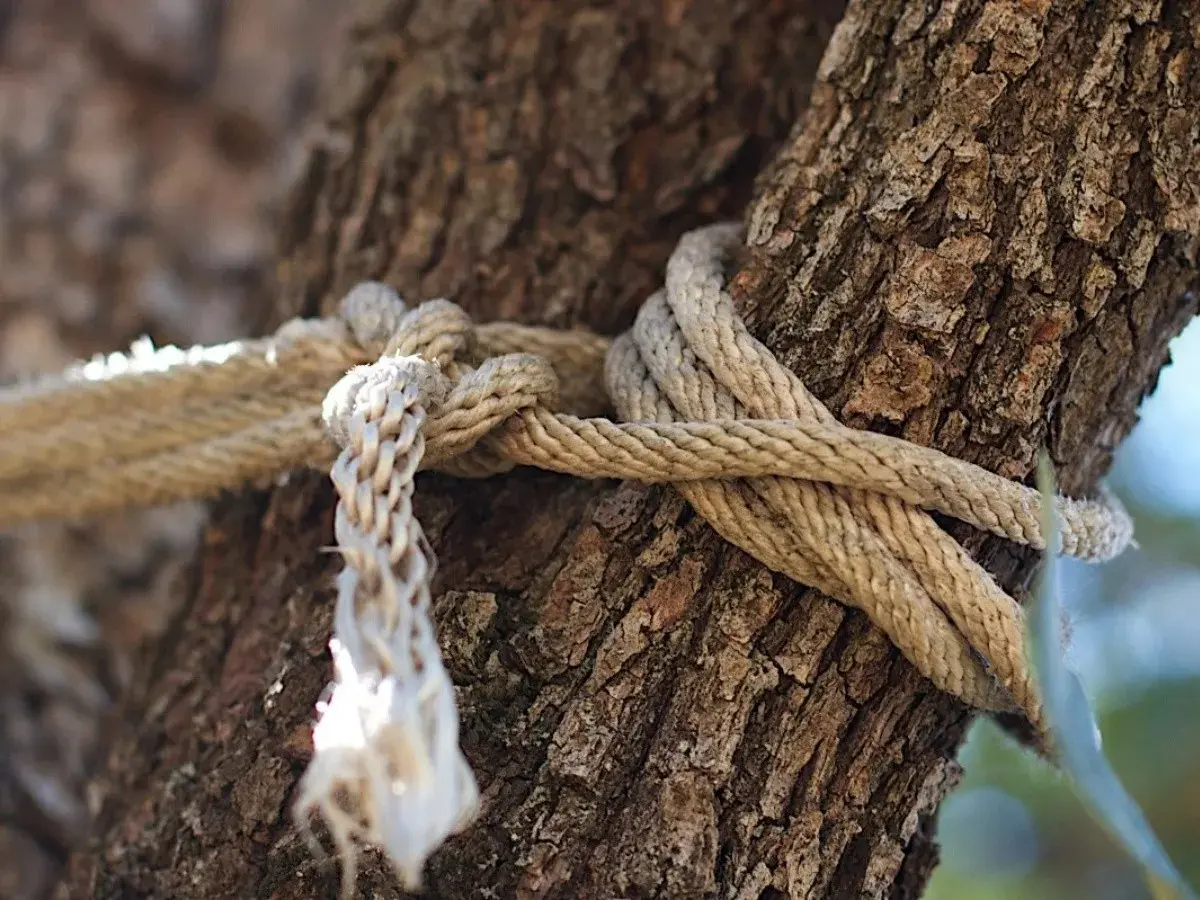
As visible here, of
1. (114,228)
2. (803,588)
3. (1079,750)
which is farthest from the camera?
(114,228)

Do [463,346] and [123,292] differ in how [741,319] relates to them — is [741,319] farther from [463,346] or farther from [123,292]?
[123,292]

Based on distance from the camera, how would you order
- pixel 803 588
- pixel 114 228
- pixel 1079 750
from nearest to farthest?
pixel 1079 750 → pixel 803 588 → pixel 114 228

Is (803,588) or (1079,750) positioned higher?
(803,588)

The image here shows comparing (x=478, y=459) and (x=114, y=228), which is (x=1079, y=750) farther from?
(x=114, y=228)

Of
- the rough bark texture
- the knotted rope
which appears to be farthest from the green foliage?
the rough bark texture

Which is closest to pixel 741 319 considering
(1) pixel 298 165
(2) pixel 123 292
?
(1) pixel 298 165

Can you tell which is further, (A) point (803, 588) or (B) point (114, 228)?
(B) point (114, 228)

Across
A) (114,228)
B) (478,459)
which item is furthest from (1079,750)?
(114,228)
